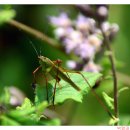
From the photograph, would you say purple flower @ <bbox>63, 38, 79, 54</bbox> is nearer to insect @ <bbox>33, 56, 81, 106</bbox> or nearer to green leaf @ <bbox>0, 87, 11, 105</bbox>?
insect @ <bbox>33, 56, 81, 106</bbox>

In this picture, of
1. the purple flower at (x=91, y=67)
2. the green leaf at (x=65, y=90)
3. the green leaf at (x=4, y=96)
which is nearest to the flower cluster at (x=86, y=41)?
the purple flower at (x=91, y=67)

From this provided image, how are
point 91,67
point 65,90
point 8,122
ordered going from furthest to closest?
point 91,67 → point 65,90 → point 8,122

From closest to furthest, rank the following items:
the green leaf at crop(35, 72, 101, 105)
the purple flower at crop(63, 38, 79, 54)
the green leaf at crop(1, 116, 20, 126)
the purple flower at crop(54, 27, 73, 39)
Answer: the green leaf at crop(1, 116, 20, 126)
the green leaf at crop(35, 72, 101, 105)
the purple flower at crop(63, 38, 79, 54)
the purple flower at crop(54, 27, 73, 39)

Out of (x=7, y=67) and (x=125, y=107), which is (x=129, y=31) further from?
(x=7, y=67)

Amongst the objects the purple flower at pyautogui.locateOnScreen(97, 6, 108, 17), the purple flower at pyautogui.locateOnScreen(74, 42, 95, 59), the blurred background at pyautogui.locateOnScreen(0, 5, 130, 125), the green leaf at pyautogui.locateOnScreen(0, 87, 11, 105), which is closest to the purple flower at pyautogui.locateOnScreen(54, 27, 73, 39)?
the purple flower at pyautogui.locateOnScreen(74, 42, 95, 59)

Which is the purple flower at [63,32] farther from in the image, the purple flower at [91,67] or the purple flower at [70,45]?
the purple flower at [91,67]

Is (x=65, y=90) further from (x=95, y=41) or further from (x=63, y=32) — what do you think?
(x=63, y=32)

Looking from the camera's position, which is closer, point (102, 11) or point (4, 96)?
point (4, 96)

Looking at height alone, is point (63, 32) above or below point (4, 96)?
above

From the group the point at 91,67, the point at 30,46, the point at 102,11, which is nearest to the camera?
the point at 102,11

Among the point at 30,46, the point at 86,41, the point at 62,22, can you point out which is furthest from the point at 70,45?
the point at 30,46

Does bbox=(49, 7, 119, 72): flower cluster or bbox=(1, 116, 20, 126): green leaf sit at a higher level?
bbox=(49, 7, 119, 72): flower cluster
